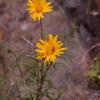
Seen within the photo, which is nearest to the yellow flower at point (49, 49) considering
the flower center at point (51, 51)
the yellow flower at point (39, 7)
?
the flower center at point (51, 51)

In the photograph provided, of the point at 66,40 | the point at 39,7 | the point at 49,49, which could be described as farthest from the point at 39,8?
the point at 66,40

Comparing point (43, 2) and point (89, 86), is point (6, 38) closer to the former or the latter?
point (89, 86)

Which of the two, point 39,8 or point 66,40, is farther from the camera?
point 66,40

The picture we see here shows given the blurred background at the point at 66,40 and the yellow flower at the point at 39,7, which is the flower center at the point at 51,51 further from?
the blurred background at the point at 66,40

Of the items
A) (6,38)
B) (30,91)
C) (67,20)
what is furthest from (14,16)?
(30,91)

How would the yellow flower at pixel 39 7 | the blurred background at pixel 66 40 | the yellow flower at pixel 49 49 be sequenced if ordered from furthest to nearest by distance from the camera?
the blurred background at pixel 66 40
the yellow flower at pixel 39 7
the yellow flower at pixel 49 49

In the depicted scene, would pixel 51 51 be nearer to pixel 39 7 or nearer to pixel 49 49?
pixel 49 49

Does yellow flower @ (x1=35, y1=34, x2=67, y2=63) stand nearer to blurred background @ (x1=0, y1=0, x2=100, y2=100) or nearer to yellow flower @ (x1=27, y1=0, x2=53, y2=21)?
yellow flower @ (x1=27, y1=0, x2=53, y2=21)

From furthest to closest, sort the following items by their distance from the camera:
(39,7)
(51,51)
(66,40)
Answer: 1. (66,40)
2. (39,7)
3. (51,51)
